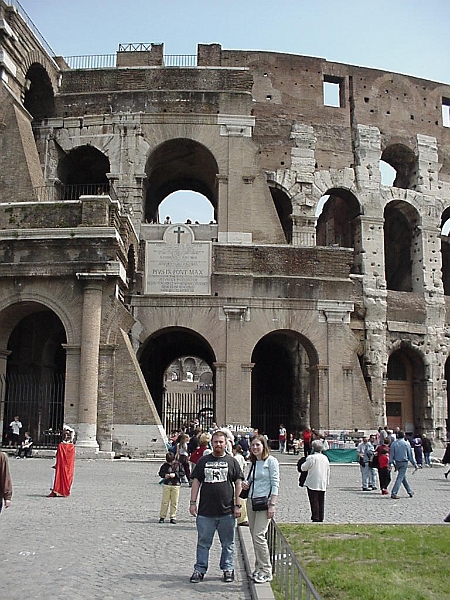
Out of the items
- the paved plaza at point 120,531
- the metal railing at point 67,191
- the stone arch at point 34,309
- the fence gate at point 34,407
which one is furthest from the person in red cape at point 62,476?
the metal railing at point 67,191

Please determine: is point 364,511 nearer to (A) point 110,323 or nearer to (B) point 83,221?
(A) point 110,323

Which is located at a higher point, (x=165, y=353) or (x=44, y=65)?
(x=44, y=65)

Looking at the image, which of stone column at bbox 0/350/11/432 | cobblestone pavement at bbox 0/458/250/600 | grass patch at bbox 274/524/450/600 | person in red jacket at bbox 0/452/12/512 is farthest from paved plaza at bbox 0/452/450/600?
stone column at bbox 0/350/11/432

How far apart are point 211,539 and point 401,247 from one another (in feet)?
88.3

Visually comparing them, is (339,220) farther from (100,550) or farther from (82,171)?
(100,550)

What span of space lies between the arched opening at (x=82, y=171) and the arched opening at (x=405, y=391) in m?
14.1

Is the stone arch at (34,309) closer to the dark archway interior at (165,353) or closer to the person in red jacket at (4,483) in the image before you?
the dark archway interior at (165,353)

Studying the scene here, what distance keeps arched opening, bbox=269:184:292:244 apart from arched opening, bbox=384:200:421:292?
14.9 feet

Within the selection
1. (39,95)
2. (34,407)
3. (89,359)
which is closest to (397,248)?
(39,95)

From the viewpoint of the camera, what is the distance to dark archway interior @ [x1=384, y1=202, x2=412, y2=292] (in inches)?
1205

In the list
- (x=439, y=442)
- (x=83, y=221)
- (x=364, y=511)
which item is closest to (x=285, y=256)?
(x=83, y=221)

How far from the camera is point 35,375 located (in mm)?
23578

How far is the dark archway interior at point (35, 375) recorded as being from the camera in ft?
74.0

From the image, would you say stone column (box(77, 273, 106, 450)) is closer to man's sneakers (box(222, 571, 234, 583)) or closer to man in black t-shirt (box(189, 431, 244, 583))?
man in black t-shirt (box(189, 431, 244, 583))
